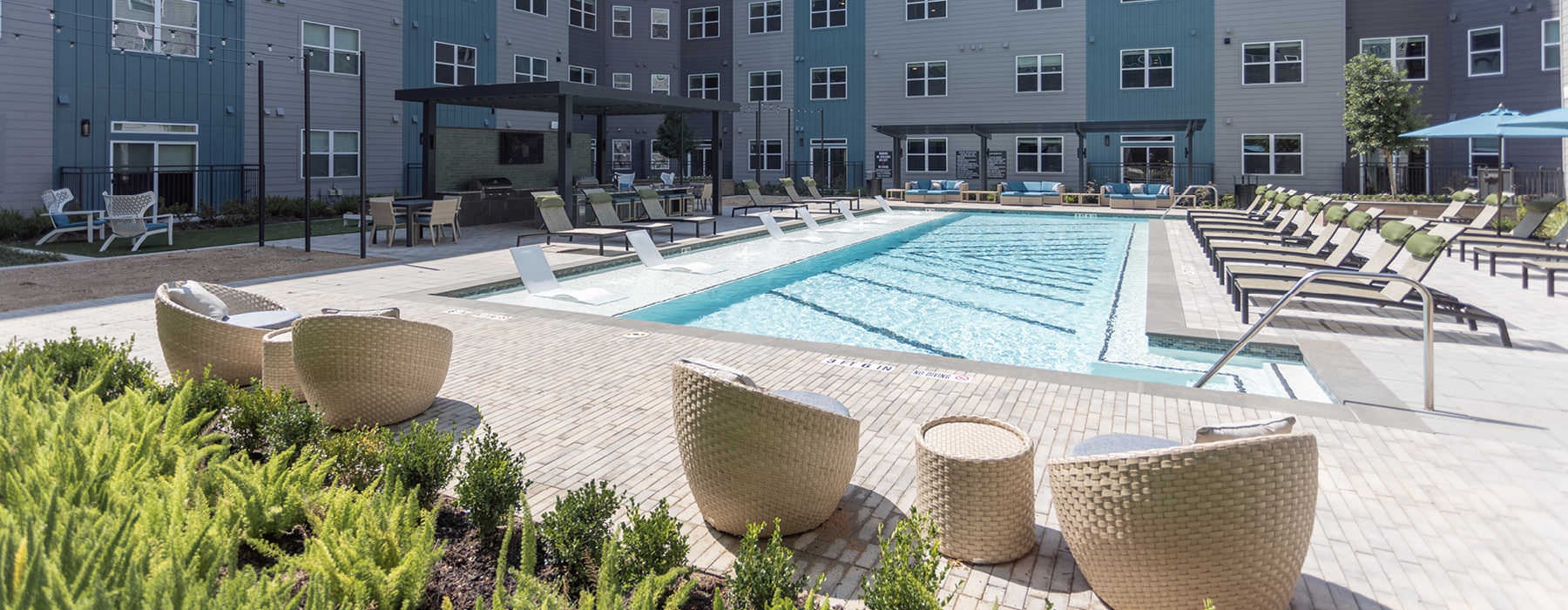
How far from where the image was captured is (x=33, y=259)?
13.3 m

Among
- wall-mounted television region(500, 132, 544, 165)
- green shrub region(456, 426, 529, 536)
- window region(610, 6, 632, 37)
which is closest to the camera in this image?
green shrub region(456, 426, 529, 536)

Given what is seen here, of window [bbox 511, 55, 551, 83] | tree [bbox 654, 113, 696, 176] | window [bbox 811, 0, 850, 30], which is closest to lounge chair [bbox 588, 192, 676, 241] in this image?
window [bbox 511, 55, 551, 83]

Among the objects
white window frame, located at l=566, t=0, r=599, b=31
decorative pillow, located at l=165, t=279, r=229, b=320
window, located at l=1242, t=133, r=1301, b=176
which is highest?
white window frame, located at l=566, t=0, r=599, b=31

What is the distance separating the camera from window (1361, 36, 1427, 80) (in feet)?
98.4

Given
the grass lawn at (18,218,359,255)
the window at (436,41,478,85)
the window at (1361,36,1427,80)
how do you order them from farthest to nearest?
the window at (1361,36,1427,80), the window at (436,41,478,85), the grass lawn at (18,218,359,255)

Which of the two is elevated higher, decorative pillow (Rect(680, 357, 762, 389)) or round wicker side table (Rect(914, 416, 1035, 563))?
decorative pillow (Rect(680, 357, 762, 389))

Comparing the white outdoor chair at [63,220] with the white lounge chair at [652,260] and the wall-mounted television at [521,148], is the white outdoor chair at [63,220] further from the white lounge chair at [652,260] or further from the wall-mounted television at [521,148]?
the white lounge chair at [652,260]

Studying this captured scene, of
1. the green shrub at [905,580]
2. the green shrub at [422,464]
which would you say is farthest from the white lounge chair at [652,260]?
the green shrub at [905,580]

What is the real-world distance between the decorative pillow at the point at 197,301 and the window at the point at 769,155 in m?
33.9

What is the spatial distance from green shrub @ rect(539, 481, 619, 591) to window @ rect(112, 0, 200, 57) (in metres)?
22.6

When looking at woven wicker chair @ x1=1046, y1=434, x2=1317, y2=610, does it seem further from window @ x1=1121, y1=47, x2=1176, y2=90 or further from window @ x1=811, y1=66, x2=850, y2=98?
window @ x1=811, y1=66, x2=850, y2=98

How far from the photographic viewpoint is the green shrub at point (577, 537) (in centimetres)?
328

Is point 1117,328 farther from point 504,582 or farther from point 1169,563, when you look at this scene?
point 504,582

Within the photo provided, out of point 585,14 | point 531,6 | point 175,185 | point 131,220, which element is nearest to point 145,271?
point 131,220
